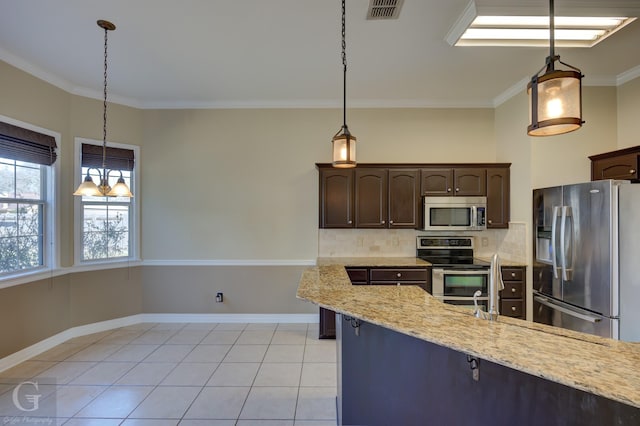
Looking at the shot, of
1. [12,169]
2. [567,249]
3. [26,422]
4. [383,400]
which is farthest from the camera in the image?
[12,169]

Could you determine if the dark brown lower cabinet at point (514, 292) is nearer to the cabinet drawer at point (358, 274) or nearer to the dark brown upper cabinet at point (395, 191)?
the dark brown upper cabinet at point (395, 191)

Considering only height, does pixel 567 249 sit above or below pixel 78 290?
above

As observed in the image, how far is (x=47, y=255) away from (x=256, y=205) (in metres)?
2.41

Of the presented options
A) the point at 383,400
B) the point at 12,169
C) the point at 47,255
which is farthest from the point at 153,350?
the point at 383,400

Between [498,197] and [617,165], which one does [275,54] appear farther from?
[617,165]

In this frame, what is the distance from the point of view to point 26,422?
227 cm

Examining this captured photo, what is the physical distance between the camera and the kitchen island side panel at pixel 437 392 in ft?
3.42

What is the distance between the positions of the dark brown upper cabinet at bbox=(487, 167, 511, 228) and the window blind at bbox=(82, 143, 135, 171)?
4687mm

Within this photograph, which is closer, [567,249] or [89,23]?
[89,23]

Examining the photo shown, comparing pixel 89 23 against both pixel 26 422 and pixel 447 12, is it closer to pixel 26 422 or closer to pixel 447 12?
pixel 447 12

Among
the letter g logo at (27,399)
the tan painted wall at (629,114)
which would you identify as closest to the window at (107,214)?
the letter g logo at (27,399)

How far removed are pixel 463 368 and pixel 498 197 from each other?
3200mm

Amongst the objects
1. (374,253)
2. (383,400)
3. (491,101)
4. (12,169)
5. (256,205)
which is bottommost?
(383,400)

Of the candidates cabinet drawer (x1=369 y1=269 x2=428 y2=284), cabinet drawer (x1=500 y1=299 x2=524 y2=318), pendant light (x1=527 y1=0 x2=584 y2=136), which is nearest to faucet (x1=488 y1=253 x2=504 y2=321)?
pendant light (x1=527 y1=0 x2=584 y2=136)
